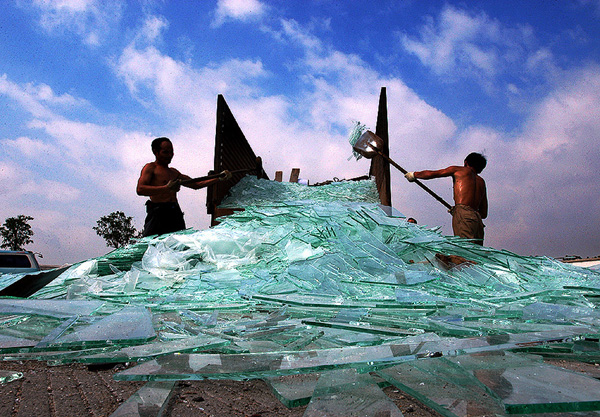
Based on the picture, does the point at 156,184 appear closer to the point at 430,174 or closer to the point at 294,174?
the point at 430,174

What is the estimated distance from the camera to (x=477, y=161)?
4391 millimetres

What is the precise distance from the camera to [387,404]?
780 mm

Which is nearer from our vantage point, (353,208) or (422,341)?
(422,341)

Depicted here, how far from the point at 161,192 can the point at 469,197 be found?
11.3 ft

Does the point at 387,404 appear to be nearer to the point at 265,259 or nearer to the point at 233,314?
the point at 233,314

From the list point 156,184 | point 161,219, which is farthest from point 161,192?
point 161,219

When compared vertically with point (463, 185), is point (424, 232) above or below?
below

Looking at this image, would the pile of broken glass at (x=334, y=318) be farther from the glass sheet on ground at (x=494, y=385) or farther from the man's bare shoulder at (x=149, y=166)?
the man's bare shoulder at (x=149, y=166)

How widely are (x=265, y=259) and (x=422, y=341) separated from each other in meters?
2.04

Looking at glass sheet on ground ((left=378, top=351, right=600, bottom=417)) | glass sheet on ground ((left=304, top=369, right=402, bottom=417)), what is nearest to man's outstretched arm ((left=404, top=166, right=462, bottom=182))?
glass sheet on ground ((left=378, top=351, right=600, bottom=417))

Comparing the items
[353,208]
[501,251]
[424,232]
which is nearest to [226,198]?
[353,208]

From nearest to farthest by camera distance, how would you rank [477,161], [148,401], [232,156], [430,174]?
[148,401] < [477,161] < [430,174] < [232,156]

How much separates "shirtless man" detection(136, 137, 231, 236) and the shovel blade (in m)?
2.81

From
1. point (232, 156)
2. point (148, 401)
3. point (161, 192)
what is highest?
point (232, 156)
